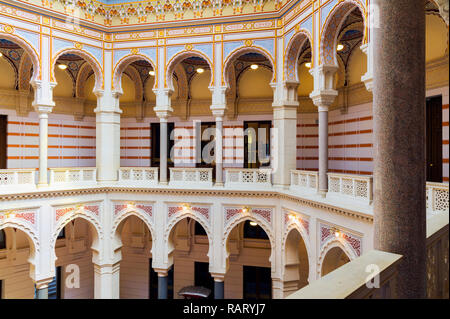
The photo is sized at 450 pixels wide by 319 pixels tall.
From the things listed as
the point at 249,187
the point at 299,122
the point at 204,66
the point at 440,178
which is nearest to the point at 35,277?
the point at 249,187

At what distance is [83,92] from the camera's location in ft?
51.9

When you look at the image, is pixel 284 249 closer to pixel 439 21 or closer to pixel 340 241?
pixel 340 241

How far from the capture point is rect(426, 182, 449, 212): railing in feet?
18.7

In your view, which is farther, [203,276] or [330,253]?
[203,276]

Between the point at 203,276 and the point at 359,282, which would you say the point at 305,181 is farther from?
the point at 359,282

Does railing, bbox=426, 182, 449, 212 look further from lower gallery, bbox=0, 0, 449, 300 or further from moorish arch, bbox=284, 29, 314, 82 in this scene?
moorish arch, bbox=284, 29, 314, 82

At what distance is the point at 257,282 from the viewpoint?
15.0 meters

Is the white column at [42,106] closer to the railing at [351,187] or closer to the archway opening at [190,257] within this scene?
the archway opening at [190,257]

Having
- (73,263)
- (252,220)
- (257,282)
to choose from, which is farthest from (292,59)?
(73,263)

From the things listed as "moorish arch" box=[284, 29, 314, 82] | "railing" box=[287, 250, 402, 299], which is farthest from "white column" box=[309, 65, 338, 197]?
"railing" box=[287, 250, 402, 299]

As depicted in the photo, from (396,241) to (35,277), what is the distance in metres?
11.4

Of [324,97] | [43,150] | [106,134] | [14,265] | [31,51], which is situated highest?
[31,51]

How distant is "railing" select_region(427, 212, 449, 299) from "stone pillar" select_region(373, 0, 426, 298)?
0.94 feet

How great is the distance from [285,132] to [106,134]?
20.9ft
